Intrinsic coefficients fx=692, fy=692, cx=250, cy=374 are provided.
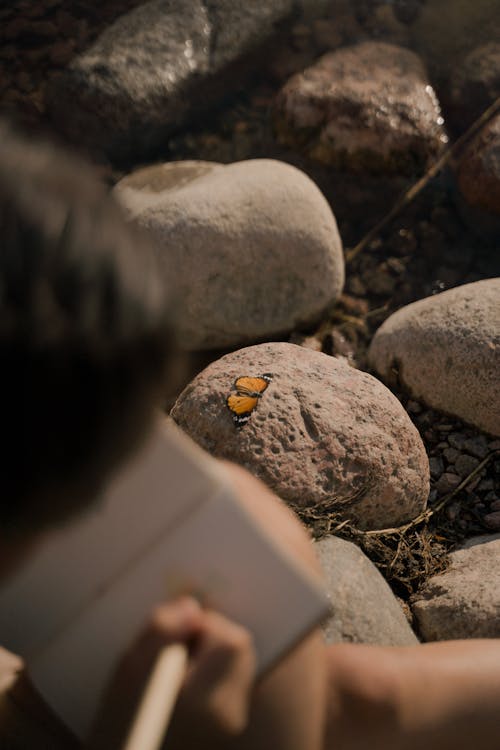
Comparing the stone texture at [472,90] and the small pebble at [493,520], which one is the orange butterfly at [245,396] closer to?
the small pebble at [493,520]

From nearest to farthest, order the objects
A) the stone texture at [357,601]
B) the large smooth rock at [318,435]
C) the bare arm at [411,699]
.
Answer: the bare arm at [411,699]
the stone texture at [357,601]
the large smooth rock at [318,435]

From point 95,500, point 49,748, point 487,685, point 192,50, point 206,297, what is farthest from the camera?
point 192,50

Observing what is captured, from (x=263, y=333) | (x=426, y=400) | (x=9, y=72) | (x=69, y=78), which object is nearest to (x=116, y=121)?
(x=69, y=78)

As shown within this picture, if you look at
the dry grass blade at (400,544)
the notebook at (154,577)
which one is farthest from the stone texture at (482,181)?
the notebook at (154,577)

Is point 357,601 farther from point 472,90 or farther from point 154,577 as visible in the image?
point 472,90

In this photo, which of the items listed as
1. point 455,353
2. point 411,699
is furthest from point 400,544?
point 411,699

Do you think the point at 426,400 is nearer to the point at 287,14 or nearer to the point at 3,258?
the point at 3,258

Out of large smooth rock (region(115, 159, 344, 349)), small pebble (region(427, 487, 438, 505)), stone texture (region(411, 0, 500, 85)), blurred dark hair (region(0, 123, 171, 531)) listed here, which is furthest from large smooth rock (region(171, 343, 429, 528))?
stone texture (region(411, 0, 500, 85))

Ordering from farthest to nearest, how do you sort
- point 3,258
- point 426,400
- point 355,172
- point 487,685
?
point 355,172
point 426,400
point 487,685
point 3,258
